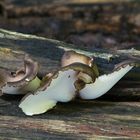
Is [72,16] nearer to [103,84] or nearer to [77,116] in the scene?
[103,84]

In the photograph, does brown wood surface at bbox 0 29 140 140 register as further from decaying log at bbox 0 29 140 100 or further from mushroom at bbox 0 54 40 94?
mushroom at bbox 0 54 40 94

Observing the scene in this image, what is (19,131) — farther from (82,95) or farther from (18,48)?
(18,48)

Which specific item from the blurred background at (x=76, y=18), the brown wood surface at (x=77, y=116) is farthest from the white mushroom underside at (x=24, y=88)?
the blurred background at (x=76, y=18)

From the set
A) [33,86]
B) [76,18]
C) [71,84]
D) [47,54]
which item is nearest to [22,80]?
[33,86]

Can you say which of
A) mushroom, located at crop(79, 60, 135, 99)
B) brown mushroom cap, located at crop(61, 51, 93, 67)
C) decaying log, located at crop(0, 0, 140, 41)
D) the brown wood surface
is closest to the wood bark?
the brown wood surface

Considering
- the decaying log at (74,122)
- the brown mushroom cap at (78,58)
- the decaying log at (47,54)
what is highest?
the brown mushroom cap at (78,58)

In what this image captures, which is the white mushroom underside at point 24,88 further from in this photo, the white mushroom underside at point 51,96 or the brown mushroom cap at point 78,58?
the brown mushroom cap at point 78,58
